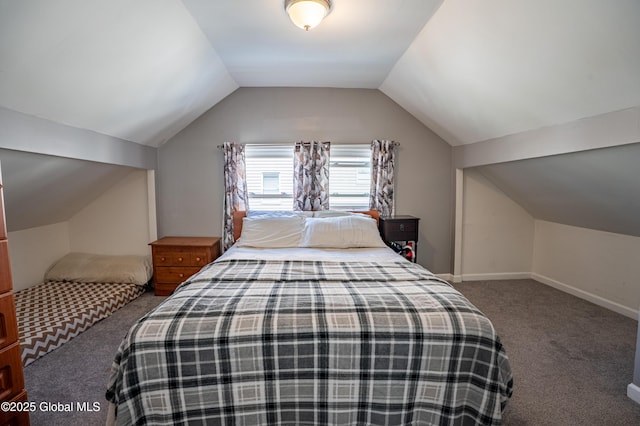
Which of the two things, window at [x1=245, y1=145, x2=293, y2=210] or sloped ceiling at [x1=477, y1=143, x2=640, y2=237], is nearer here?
sloped ceiling at [x1=477, y1=143, x2=640, y2=237]

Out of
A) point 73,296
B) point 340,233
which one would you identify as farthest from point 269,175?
point 73,296

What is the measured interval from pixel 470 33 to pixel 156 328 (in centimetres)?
257

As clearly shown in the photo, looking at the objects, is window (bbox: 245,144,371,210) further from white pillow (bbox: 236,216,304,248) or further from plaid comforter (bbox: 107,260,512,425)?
plaid comforter (bbox: 107,260,512,425)

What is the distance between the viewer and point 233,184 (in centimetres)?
339

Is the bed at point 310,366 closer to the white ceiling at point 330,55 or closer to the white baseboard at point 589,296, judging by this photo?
the white ceiling at point 330,55

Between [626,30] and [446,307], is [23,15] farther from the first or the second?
[626,30]

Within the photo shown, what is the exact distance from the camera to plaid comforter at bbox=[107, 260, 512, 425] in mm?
1245

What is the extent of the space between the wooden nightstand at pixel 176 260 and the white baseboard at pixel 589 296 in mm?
4085

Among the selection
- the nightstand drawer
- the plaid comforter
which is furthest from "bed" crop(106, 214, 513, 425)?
the nightstand drawer

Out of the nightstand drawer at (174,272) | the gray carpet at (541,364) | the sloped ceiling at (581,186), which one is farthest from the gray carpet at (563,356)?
the nightstand drawer at (174,272)

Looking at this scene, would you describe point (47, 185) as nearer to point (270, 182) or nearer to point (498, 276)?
point (270, 182)

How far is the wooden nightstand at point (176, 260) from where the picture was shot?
123 inches

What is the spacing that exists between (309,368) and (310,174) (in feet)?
8.01

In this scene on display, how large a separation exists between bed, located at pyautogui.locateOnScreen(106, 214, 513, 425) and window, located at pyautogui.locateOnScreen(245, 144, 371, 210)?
222cm
